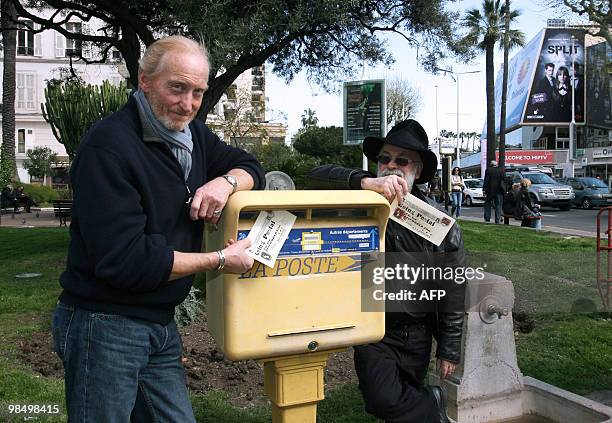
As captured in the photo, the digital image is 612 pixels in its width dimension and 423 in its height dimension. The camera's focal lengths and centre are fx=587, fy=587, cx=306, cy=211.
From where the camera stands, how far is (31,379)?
4.05 meters

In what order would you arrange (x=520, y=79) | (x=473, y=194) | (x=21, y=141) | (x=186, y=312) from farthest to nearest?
(x=520, y=79) → (x=21, y=141) → (x=473, y=194) → (x=186, y=312)

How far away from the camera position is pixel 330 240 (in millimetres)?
1997

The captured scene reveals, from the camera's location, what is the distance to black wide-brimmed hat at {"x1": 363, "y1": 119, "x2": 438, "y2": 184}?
2.61 m

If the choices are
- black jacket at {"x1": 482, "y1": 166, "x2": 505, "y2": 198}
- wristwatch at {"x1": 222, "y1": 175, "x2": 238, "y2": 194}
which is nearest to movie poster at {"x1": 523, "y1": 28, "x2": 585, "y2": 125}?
black jacket at {"x1": 482, "y1": 166, "x2": 505, "y2": 198}

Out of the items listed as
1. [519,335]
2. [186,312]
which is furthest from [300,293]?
[519,335]

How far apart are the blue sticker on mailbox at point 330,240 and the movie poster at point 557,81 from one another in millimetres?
56882

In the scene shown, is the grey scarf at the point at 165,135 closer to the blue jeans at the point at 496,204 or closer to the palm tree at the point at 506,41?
the blue jeans at the point at 496,204

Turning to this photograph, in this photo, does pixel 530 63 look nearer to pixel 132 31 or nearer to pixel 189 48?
pixel 132 31

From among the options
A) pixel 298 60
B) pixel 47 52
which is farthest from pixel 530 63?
pixel 298 60

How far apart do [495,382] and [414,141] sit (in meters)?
1.85

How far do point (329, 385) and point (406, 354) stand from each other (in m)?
1.69

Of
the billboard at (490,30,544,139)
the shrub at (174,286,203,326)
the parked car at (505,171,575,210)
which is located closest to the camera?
the shrub at (174,286,203,326)

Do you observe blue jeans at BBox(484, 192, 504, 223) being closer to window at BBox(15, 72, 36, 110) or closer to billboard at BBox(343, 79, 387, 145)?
billboard at BBox(343, 79, 387, 145)

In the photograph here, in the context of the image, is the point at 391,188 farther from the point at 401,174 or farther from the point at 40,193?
the point at 40,193
